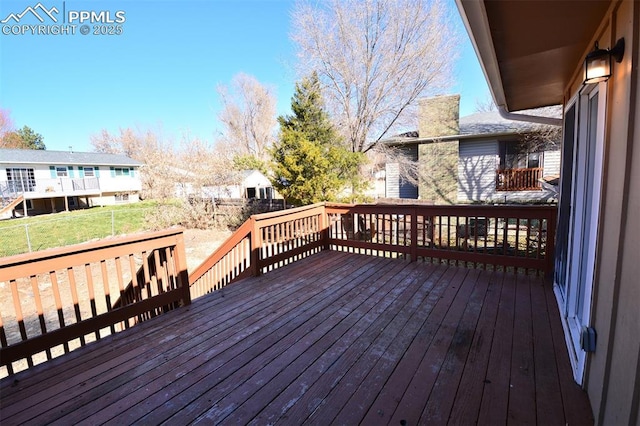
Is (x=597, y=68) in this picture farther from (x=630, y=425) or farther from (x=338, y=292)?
(x=338, y=292)

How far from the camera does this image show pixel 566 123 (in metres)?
3.21

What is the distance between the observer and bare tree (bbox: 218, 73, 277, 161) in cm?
2472

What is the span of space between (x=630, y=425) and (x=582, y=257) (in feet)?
4.53

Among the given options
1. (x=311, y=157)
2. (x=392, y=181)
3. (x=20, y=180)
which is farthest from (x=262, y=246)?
(x=20, y=180)

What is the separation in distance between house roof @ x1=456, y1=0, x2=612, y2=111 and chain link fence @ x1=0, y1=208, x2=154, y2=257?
12.9m

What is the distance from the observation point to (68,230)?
13.0 m

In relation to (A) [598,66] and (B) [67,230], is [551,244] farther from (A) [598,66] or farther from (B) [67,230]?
(B) [67,230]

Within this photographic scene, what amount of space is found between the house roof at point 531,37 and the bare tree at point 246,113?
23.0m

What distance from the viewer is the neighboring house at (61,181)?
18.3m

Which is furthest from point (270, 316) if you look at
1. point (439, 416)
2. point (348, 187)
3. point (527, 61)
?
point (348, 187)

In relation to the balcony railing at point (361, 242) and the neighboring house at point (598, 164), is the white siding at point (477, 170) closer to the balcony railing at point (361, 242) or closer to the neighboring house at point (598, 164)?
the balcony railing at point (361, 242)

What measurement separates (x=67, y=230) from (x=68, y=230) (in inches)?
1.5

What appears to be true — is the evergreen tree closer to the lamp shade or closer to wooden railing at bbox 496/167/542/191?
wooden railing at bbox 496/167/542/191

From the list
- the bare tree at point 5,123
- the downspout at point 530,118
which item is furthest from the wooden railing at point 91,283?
the bare tree at point 5,123
